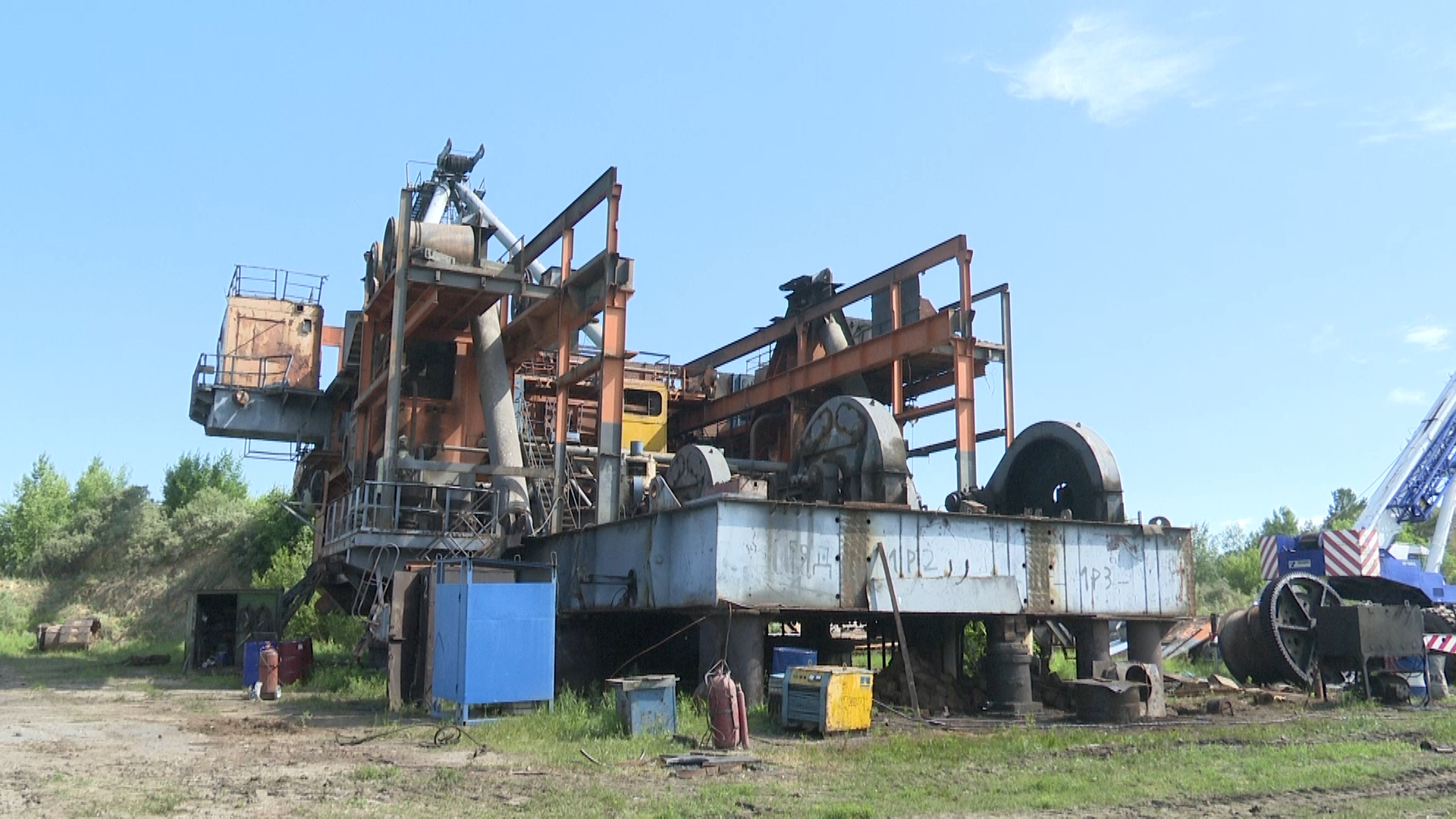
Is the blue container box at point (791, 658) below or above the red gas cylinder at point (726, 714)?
above

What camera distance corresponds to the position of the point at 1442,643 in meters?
17.1

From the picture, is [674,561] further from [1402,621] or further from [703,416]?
[703,416]

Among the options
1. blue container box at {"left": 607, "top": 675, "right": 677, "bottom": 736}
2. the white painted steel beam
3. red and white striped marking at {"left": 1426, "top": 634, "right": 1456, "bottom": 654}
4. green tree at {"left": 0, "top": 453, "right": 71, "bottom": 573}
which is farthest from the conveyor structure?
green tree at {"left": 0, "top": 453, "right": 71, "bottom": 573}

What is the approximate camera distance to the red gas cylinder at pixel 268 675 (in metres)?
→ 16.0

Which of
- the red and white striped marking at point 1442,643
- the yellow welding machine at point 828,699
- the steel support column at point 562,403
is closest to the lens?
the yellow welding machine at point 828,699

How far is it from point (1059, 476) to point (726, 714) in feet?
28.1

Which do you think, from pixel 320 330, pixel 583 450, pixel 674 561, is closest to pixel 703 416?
pixel 583 450

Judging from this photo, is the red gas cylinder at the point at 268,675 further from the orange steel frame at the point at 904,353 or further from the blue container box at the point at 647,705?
the orange steel frame at the point at 904,353

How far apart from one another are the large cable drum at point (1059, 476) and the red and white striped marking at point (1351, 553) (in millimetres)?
5468

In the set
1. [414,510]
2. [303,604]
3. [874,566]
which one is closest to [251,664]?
[414,510]

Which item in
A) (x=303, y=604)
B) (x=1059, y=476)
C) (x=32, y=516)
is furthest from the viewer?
(x=32, y=516)

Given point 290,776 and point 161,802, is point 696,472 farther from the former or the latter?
point 161,802

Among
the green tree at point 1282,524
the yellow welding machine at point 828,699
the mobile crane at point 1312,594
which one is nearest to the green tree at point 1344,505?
the green tree at point 1282,524

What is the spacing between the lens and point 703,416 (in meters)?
32.2
